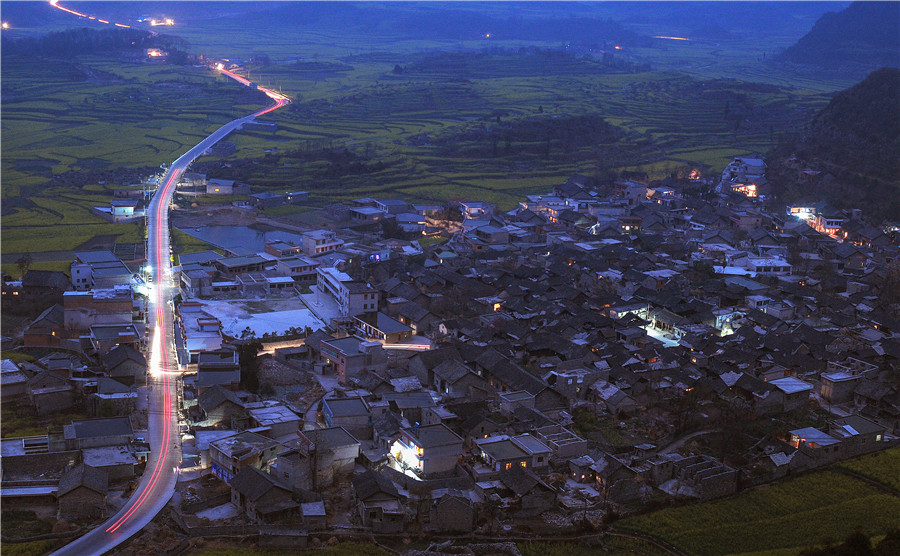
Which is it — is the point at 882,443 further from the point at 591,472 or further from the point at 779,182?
the point at 779,182

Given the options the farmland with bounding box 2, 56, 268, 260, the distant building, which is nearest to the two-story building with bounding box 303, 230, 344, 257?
the distant building

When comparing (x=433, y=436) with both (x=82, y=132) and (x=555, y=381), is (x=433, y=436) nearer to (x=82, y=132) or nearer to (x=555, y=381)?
(x=555, y=381)

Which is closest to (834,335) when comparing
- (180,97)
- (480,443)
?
(480,443)

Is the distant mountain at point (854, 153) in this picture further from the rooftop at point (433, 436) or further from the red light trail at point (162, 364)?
the red light trail at point (162, 364)

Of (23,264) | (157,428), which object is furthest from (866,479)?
(23,264)

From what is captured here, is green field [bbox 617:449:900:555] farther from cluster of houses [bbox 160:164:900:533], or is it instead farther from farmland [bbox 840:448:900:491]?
cluster of houses [bbox 160:164:900:533]

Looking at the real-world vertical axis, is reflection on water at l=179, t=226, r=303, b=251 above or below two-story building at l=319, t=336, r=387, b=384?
below
